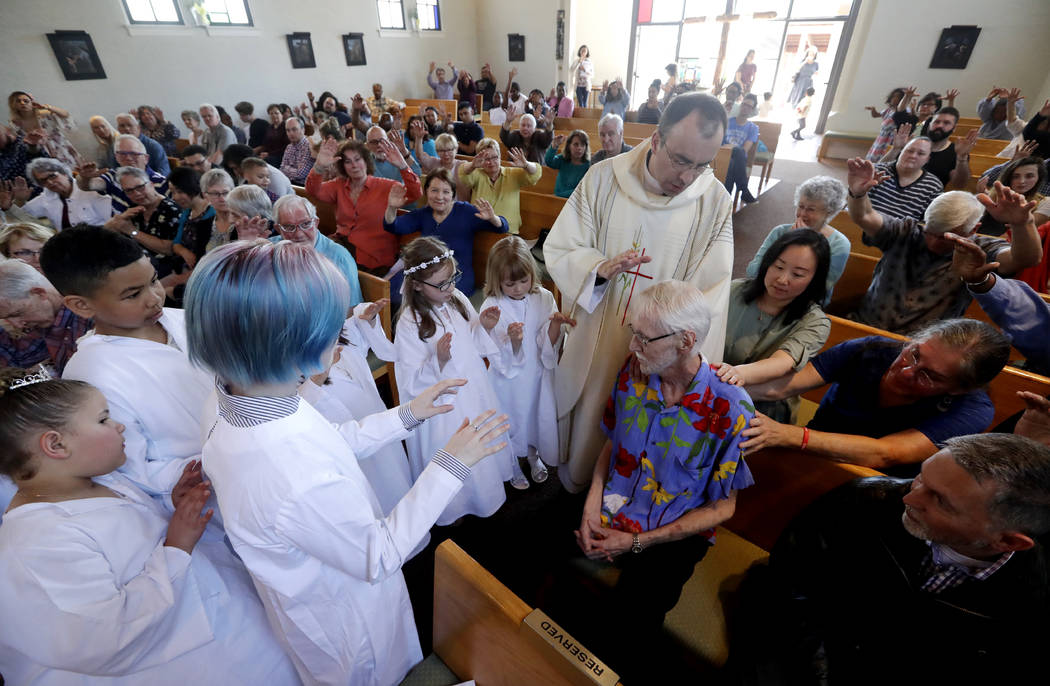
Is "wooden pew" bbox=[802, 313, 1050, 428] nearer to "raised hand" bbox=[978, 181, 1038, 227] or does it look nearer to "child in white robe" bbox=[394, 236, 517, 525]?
"raised hand" bbox=[978, 181, 1038, 227]

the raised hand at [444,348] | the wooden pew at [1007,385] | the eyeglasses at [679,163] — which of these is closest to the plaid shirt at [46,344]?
the raised hand at [444,348]

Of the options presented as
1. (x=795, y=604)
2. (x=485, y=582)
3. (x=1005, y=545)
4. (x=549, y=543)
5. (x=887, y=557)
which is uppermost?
(x=1005, y=545)

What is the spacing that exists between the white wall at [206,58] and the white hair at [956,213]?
12.9m

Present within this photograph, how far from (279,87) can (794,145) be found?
43.7 feet

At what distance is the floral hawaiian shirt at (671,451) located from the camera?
1.56 m

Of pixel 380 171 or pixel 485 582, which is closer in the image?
pixel 485 582

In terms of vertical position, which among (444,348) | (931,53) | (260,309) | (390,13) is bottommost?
(444,348)

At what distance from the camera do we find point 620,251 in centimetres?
215

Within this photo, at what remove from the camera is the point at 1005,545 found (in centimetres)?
106

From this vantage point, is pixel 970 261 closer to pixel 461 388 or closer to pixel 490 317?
pixel 490 317

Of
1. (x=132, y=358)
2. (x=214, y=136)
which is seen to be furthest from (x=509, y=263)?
(x=214, y=136)

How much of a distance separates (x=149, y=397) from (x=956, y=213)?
12.3 feet

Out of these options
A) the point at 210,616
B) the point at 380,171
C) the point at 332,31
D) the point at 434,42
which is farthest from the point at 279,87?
the point at 210,616

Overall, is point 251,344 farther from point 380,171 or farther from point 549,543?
point 380,171
